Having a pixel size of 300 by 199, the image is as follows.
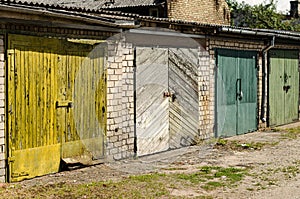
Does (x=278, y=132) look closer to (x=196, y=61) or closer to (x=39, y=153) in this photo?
(x=196, y=61)

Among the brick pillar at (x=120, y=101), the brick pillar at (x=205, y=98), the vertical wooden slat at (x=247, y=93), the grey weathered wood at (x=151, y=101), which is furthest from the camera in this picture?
the vertical wooden slat at (x=247, y=93)

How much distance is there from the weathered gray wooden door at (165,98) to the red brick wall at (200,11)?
14198 mm

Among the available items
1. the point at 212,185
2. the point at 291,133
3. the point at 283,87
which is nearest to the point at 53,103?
the point at 212,185

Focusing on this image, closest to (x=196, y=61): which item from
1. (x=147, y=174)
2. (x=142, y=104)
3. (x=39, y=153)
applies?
(x=142, y=104)

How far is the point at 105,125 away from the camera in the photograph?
9406 mm

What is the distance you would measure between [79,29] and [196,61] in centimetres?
376

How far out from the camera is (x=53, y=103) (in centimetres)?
834

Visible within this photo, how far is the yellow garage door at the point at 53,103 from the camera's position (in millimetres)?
7707

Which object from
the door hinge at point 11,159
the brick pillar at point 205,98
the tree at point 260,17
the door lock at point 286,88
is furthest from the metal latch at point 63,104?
the tree at point 260,17

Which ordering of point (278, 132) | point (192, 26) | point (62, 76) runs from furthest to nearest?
1. point (278, 132)
2. point (192, 26)
3. point (62, 76)

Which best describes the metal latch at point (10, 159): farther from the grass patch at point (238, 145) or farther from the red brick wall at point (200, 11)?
the red brick wall at point (200, 11)

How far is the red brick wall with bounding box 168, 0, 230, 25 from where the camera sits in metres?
25.8

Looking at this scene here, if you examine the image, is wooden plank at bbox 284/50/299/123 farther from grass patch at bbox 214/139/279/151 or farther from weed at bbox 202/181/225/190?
weed at bbox 202/181/225/190

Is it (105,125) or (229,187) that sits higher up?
(105,125)
